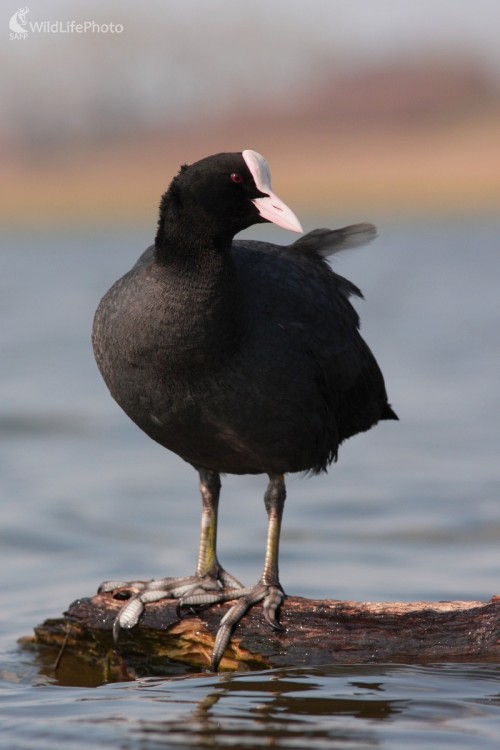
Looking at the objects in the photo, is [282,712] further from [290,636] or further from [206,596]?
[206,596]

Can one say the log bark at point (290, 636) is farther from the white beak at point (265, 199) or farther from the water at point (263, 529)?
the white beak at point (265, 199)

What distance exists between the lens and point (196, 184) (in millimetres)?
5820

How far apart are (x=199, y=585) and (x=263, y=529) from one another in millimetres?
2961

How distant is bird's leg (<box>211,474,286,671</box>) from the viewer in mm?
6027

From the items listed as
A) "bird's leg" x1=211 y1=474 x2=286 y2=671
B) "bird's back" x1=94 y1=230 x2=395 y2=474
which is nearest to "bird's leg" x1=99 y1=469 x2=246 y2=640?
"bird's leg" x1=211 y1=474 x2=286 y2=671

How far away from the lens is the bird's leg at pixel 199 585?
6.22 meters

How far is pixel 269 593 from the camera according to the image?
622 centimetres

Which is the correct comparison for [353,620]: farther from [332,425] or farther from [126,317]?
[126,317]

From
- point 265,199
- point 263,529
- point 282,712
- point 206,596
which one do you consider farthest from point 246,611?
point 263,529

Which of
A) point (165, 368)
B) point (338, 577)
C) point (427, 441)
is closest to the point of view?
point (165, 368)

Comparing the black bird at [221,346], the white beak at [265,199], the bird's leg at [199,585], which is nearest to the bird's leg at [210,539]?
the bird's leg at [199,585]

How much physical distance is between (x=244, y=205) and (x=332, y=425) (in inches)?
46.7

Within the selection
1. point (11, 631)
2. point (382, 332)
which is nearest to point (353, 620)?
point (11, 631)

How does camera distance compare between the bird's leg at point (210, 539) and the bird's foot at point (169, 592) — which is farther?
the bird's leg at point (210, 539)
